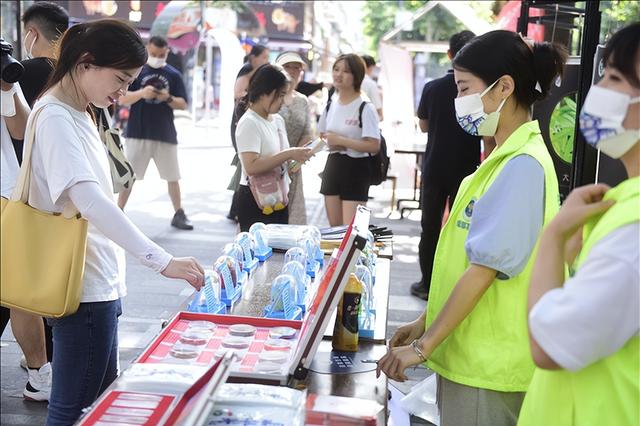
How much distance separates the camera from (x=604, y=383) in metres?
1.59

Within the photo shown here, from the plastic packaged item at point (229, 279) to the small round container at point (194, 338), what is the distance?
49 cm

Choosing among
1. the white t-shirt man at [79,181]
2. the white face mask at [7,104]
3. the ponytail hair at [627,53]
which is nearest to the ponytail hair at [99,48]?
the white t-shirt man at [79,181]

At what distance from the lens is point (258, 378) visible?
2.09m

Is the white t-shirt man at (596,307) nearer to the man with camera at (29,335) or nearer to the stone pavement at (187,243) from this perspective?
the stone pavement at (187,243)

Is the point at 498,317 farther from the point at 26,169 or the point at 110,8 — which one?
the point at 110,8

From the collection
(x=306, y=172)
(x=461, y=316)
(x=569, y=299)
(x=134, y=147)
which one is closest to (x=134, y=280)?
(x=134, y=147)

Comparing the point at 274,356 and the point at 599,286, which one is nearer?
the point at 599,286

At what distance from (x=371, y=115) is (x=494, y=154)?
4.23 metres

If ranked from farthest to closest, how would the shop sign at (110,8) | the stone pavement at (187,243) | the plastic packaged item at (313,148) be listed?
the shop sign at (110,8) → the plastic packaged item at (313,148) → the stone pavement at (187,243)

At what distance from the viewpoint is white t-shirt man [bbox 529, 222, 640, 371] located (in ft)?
4.66

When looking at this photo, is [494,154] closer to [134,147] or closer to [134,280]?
[134,280]

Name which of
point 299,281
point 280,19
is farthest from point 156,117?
point 280,19

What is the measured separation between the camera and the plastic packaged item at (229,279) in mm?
2910

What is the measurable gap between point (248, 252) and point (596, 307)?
2199 millimetres
